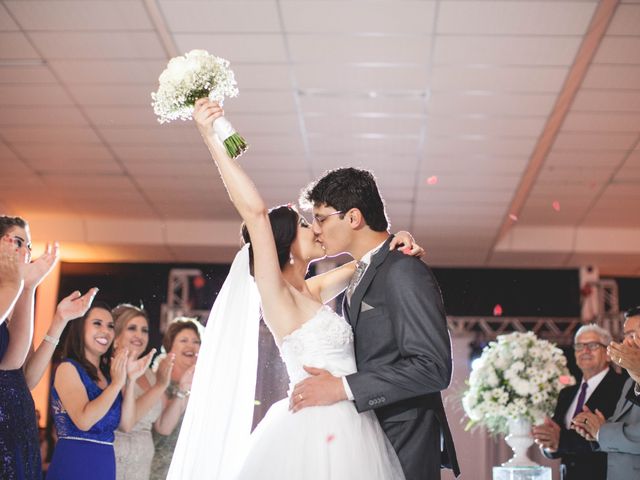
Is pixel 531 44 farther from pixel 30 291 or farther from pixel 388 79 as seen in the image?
pixel 30 291

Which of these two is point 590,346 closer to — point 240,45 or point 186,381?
point 186,381

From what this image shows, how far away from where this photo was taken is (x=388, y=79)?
6.14m

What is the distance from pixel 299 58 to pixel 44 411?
7036 mm

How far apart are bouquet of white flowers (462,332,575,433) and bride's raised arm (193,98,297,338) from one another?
255 centimetres

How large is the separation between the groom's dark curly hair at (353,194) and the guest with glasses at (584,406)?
105 inches

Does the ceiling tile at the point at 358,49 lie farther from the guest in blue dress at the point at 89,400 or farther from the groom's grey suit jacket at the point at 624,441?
the groom's grey suit jacket at the point at 624,441

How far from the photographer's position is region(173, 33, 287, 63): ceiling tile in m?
5.57

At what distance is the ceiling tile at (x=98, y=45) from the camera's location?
18.5 ft

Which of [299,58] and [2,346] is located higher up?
[299,58]

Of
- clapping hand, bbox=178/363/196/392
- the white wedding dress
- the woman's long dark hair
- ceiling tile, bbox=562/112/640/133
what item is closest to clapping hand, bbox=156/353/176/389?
clapping hand, bbox=178/363/196/392

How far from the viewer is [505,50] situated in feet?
18.6

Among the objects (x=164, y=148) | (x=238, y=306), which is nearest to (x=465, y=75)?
(x=164, y=148)

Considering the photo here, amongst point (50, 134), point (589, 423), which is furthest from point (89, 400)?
point (50, 134)

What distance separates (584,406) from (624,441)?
60cm
